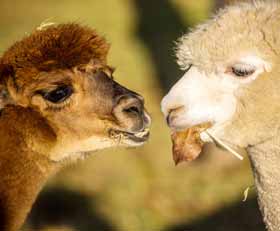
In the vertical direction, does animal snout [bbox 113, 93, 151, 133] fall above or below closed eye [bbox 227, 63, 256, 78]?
below

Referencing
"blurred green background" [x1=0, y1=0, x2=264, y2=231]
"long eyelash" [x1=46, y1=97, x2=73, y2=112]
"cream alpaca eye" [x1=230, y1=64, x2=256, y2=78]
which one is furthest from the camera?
"blurred green background" [x1=0, y1=0, x2=264, y2=231]

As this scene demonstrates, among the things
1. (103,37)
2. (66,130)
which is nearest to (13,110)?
(66,130)

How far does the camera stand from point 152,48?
9.84 meters

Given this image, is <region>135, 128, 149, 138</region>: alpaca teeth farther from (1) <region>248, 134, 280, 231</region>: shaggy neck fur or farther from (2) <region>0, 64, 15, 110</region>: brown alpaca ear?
(2) <region>0, 64, 15, 110</region>: brown alpaca ear

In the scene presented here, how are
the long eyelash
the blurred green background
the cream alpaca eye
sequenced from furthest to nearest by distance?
the blurred green background < the long eyelash < the cream alpaca eye

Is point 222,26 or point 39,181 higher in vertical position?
point 222,26

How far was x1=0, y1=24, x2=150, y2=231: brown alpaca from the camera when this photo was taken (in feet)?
11.7

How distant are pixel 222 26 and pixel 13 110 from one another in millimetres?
1005

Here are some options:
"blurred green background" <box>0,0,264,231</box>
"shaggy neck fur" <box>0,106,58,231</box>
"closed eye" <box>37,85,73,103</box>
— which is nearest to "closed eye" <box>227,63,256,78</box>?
"closed eye" <box>37,85,73,103</box>

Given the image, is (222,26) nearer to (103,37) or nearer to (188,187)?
(103,37)

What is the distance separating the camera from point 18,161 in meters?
3.57

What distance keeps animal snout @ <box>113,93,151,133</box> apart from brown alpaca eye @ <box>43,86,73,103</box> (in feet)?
0.76

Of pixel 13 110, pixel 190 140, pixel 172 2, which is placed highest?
pixel 13 110

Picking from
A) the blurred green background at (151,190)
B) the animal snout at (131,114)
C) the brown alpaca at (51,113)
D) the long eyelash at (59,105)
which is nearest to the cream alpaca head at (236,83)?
the animal snout at (131,114)
